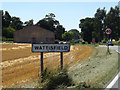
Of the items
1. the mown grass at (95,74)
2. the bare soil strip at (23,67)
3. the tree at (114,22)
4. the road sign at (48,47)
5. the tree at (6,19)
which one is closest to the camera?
the mown grass at (95,74)

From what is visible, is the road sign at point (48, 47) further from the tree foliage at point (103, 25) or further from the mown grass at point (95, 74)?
the tree foliage at point (103, 25)

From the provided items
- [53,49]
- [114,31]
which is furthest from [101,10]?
[53,49]

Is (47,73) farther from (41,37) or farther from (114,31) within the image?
(114,31)

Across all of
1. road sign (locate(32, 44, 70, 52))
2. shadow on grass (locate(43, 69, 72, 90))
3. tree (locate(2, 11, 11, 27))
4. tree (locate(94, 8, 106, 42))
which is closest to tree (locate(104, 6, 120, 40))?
tree (locate(94, 8, 106, 42))

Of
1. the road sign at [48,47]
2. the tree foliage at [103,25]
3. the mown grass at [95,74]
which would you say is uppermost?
the tree foliage at [103,25]

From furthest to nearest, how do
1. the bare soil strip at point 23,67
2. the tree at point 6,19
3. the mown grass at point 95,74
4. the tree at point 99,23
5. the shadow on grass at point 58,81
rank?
1. the tree at point 6,19
2. the tree at point 99,23
3. the bare soil strip at point 23,67
4. the mown grass at point 95,74
5. the shadow on grass at point 58,81

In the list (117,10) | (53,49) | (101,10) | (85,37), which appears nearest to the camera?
(53,49)

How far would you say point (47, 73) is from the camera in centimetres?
816

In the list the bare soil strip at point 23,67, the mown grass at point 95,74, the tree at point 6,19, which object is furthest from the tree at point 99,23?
the mown grass at point 95,74

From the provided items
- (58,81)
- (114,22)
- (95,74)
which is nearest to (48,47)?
(58,81)

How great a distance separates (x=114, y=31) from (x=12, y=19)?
6319 centimetres

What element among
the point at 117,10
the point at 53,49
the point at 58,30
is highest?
the point at 117,10

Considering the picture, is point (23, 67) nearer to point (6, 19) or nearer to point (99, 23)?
point (99, 23)

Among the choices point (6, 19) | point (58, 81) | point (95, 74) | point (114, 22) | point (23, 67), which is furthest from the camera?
point (6, 19)
